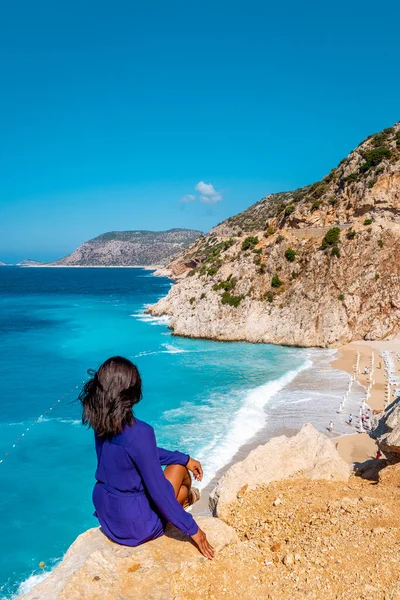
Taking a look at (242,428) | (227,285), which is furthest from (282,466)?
(227,285)

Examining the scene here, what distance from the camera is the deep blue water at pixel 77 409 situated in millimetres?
13539

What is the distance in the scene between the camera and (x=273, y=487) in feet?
21.2

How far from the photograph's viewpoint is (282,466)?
22.8 feet

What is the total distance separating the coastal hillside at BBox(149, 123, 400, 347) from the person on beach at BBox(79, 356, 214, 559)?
121ft

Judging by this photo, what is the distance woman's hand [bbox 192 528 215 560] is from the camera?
406 cm

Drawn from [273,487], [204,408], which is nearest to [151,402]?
[204,408]

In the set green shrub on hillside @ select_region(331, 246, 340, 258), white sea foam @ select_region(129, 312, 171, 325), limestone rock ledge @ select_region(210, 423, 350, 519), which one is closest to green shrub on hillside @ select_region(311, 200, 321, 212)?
green shrub on hillside @ select_region(331, 246, 340, 258)

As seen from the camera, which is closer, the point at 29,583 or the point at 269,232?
the point at 29,583

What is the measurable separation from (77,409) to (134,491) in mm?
22414

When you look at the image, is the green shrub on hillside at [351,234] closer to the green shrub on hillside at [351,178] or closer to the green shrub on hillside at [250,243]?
the green shrub on hillside at [351,178]

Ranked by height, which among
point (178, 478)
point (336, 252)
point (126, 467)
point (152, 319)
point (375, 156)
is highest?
point (375, 156)

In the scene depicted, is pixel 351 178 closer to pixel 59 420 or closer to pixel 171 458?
pixel 59 420

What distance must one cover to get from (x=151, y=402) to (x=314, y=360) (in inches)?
586

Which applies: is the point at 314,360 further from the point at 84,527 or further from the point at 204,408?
the point at 84,527
